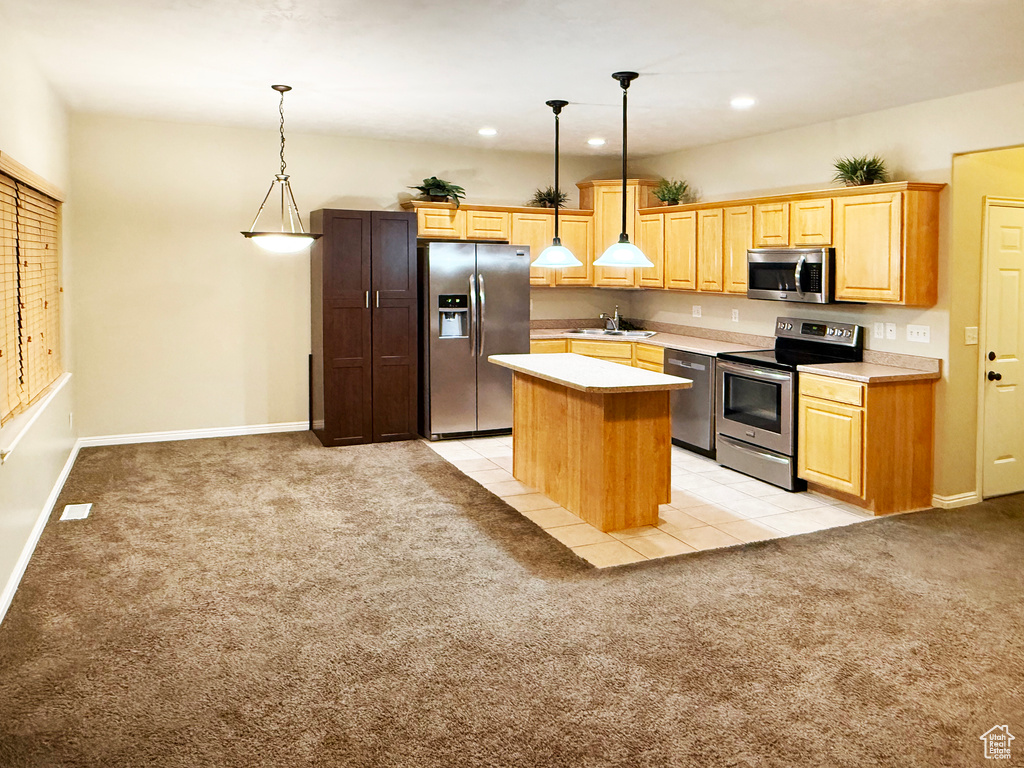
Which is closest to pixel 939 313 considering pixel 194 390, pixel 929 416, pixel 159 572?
pixel 929 416

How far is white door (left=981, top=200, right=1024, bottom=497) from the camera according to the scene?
195 inches

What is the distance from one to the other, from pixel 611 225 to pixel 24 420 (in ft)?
16.9

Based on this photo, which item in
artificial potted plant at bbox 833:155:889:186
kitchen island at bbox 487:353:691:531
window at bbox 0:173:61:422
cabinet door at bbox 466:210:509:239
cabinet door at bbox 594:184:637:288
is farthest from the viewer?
cabinet door at bbox 594:184:637:288

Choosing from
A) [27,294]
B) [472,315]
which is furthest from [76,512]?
[472,315]

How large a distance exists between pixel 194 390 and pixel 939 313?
5.61 m

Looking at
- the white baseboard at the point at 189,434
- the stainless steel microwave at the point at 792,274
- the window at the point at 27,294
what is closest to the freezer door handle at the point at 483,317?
the white baseboard at the point at 189,434

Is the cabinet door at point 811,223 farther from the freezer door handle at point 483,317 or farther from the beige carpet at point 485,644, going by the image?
the freezer door handle at point 483,317

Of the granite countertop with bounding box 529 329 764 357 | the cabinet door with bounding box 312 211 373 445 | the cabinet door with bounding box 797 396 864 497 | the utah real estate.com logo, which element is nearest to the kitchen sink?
the granite countertop with bounding box 529 329 764 357

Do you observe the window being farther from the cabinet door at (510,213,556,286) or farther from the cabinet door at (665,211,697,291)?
the cabinet door at (665,211,697,291)

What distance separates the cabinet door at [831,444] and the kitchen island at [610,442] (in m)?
1.04

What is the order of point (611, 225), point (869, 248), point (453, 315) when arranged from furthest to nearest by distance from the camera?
point (611, 225), point (453, 315), point (869, 248)

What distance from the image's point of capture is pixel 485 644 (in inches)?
122

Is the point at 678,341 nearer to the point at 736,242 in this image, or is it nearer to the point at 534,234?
the point at 736,242

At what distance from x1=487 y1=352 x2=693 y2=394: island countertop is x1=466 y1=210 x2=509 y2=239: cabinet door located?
196cm
